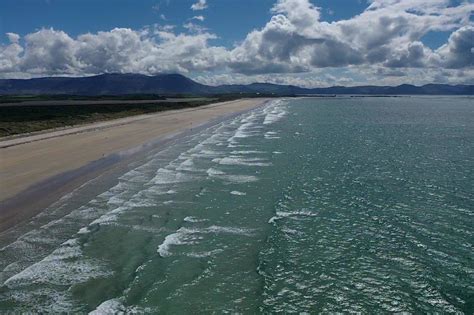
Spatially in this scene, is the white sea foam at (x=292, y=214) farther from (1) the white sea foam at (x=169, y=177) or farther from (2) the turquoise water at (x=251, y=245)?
(1) the white sea foam at (x=169, y=177)

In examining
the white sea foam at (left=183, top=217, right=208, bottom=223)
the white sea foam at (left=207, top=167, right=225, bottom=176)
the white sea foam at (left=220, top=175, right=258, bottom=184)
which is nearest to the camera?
the white sea foam at (left=183, top=217, right=208, bottom=223)

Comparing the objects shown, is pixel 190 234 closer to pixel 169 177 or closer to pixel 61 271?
pixel 61 271

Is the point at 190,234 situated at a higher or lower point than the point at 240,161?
lower

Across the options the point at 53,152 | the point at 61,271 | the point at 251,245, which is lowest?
the point at 251,245

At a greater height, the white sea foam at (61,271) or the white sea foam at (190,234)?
the white sea foam at (61,271)

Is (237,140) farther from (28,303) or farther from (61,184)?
(28,303)

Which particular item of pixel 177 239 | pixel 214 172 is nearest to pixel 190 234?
pixel 177 239

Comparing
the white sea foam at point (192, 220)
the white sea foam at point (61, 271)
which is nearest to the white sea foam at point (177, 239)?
the white sea foam at point (192, 220)

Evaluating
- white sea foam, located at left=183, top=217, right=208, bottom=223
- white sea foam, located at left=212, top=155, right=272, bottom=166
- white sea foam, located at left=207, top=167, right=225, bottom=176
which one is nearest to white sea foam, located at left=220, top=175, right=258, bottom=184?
white sea foam, located at left=207, top=167, right=225, bottom=176

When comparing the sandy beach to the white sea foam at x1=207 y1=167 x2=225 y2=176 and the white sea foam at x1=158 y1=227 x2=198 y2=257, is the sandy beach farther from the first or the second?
the white sea foam at x1=207 y1=167 x2=225 y2=176
